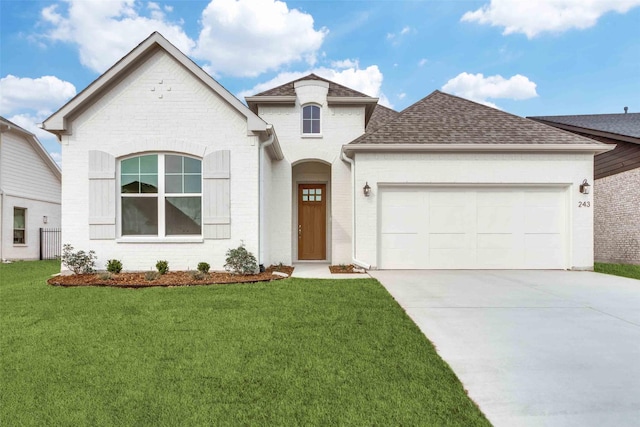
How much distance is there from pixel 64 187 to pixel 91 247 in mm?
1661

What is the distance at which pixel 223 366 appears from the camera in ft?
10.6

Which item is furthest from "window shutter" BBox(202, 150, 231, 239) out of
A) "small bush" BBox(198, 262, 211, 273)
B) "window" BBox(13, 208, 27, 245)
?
"window" BBox(13, 208, 27, 245)

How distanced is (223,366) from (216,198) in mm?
5863

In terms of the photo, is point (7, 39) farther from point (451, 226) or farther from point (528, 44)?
point (528, 44)

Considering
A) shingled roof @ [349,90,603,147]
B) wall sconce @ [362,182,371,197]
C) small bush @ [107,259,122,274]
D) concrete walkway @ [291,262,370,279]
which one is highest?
shingled roof @ [349,90,603,147]

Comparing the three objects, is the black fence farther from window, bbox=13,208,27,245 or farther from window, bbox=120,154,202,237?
window, bbox=120,154,202,237

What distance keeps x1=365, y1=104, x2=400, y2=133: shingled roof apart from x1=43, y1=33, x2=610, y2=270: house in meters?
1.76

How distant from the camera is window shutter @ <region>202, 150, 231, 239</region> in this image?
8531 mm

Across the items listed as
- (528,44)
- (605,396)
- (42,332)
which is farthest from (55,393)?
(528,44)

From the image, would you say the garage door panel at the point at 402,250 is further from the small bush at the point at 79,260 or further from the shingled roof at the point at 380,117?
the small bush at the point at 79,260

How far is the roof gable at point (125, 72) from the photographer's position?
8336mm

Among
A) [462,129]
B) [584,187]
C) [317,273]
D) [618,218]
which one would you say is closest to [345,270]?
[317,273]

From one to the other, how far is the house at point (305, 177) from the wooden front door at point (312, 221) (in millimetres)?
48

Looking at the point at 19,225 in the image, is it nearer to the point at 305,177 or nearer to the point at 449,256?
the point at 305,177
